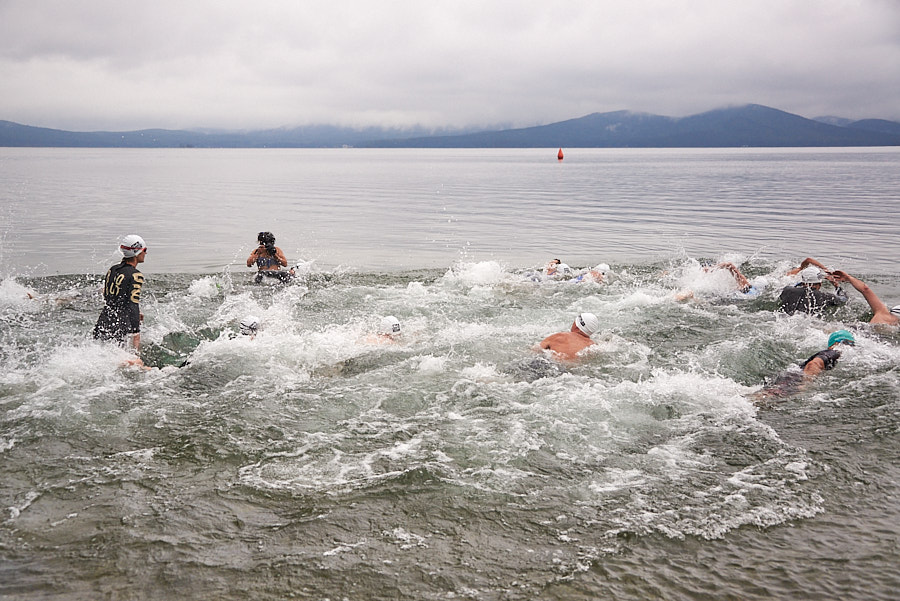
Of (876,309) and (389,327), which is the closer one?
(389,327)

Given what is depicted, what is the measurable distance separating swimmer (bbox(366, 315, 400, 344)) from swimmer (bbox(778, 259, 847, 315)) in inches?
341

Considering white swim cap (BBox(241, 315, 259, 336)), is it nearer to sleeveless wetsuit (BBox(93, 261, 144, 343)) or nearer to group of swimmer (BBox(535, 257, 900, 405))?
sleeveless wetsuit (BBox(93, 261, 144, 343))

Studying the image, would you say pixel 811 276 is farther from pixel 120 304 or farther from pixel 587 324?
pixel 120 304

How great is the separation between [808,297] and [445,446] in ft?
32.5

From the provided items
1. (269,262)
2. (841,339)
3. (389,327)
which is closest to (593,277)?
(841,339)

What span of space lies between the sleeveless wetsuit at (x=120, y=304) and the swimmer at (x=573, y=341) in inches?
Result: 263

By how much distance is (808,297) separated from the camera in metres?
13.0

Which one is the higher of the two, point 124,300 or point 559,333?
point 124,300

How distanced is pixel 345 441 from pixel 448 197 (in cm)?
4217

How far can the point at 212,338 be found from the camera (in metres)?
11.8

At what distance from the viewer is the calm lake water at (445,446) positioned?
5070 millimetres

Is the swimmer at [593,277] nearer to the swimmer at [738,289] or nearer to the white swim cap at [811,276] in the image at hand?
the swimmer at [738,289]

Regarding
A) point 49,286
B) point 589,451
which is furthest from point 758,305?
point 49,286

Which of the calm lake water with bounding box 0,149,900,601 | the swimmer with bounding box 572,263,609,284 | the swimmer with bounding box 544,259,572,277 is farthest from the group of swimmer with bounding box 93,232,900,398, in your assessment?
the swimmer with bounding box 544,259,572,277
